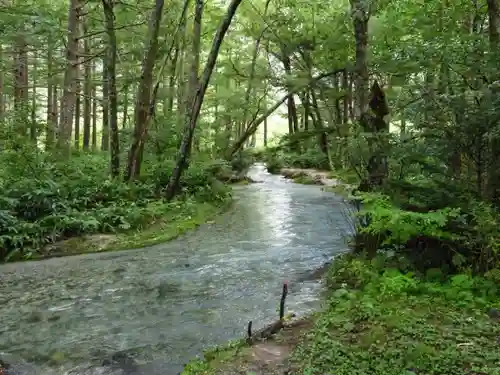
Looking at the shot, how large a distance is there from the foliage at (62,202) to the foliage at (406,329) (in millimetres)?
6602

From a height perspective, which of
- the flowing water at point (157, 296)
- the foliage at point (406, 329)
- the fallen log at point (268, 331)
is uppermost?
the foliage at point (406, 329)

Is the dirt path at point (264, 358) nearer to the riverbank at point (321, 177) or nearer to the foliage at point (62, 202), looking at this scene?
the foliage at point (62, 202)

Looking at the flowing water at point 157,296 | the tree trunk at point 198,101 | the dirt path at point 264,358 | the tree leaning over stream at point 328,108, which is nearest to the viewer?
the dirt path at point 264,358

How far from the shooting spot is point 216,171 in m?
17.1

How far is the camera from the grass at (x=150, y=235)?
31.7ft

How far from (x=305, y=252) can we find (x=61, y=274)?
455 cm

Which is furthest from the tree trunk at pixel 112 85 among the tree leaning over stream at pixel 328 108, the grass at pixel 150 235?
the grass at pixel 150 235

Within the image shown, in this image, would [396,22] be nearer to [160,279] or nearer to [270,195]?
[270,195]

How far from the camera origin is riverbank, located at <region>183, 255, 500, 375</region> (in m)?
3.83

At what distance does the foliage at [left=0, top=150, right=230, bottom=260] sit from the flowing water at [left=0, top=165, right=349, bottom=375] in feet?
3.07

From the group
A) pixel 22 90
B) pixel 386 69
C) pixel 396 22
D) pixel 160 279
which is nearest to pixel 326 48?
pixel 396 22

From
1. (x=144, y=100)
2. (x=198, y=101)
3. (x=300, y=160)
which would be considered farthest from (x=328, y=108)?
(x=300, y=160)

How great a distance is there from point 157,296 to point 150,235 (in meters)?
4.02

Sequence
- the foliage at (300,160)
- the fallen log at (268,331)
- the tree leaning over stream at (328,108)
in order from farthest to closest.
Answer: the foliage at (300,160) < the tree leaning over stream at (328,108) < the fallen log at (268,331)
